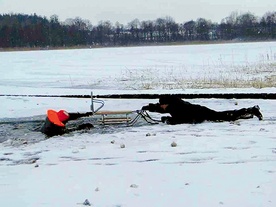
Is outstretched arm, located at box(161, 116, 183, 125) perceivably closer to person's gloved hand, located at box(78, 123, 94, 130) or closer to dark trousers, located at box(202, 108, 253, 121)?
dark trousers, located at box(202, 108, 253, 121)

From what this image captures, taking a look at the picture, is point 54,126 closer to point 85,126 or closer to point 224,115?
point 85,126

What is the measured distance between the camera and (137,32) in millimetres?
128875

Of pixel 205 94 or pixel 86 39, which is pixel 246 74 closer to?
pixel 205 94

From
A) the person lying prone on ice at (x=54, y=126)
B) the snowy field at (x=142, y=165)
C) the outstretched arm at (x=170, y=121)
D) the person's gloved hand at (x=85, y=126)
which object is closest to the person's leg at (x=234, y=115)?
the snowy field at (x=142, y=165)

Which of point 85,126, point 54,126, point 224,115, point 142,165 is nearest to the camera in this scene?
point 142,165

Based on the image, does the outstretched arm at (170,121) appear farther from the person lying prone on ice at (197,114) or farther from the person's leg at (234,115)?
the person's leg at (234,115)

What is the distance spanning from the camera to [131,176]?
597 cm

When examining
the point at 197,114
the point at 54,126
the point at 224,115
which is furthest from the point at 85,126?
the point at 224,115

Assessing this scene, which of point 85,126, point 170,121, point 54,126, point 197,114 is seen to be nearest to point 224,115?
point 197,114

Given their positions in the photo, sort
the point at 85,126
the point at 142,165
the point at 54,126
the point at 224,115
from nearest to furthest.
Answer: the point at 142,165 → the point at 54,126 → the point at 85,126 → the point at 224,115

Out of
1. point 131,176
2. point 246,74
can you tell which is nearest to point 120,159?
point 131,176

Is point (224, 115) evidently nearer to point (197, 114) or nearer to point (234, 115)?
point (234, 115)

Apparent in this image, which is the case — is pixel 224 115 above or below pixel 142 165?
above

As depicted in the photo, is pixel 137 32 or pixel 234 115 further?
pixel 137 32
